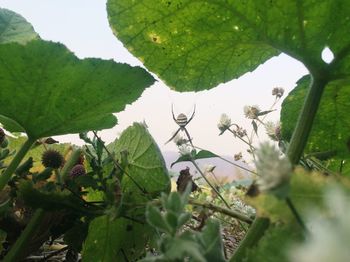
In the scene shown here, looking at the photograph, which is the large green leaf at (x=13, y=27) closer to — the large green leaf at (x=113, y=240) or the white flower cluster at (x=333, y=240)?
the large green leaf at (x=113, y=240)

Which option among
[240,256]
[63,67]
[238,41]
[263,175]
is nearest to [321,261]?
[263,175]

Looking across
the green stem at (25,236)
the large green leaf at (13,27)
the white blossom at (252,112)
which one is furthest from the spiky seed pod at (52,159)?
the white blossom at (252,112)

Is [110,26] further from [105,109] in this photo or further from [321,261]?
[321,261]

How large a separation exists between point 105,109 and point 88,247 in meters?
0.26

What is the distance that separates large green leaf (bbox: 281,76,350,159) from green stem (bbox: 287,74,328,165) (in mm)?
198

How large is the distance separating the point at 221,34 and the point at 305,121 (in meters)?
0.25

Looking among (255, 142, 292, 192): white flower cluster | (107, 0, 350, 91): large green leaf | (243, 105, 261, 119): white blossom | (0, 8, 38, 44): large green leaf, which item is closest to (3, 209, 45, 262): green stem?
(107, 0, 350, 91): large green leaf

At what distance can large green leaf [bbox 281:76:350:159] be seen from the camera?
3.31ft

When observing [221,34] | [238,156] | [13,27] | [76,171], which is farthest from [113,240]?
[238,156]

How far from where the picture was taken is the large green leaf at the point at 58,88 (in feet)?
2.45

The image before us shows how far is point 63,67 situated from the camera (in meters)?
0.76

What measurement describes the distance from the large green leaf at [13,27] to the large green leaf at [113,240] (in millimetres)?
473

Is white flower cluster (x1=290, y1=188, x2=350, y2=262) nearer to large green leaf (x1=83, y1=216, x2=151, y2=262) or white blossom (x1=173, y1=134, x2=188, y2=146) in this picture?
large green leaf (x1=83, y1=216, x2=151, y2=262)

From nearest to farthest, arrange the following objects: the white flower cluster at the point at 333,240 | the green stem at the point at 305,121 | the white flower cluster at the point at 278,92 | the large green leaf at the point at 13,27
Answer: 1. the white flower cluster at the point at 333,240
2. the green stem at the point at 305,121
3. the large green leaf at the point at 13,27
4. the white flower cluster at the point at 278,92
